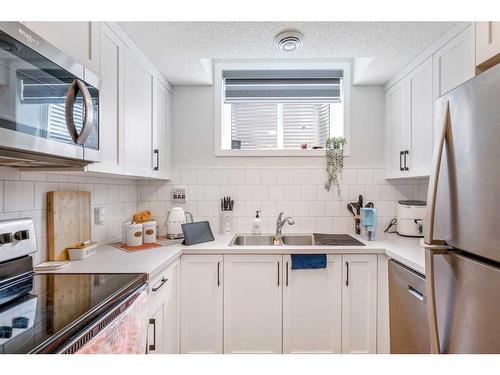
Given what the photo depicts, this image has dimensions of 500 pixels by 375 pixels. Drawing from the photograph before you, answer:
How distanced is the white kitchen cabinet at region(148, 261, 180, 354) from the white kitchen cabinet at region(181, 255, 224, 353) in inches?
2.4

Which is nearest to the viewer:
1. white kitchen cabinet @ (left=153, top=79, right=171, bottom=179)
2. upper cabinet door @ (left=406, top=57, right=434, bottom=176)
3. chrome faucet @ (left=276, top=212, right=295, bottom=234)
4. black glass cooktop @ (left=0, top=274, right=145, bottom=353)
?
black glass cooktop @ (left=0, top=274, right=145, bottom=353)

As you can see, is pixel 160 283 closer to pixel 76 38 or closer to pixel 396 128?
pixel 76 38

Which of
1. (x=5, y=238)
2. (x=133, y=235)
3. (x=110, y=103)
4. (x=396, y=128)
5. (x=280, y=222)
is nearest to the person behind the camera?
(x=5, y=238)

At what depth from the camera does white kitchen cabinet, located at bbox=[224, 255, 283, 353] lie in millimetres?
1847

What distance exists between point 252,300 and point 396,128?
1794 millimetres

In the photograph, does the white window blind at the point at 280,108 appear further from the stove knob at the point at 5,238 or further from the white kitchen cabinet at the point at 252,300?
the stove knob at the point at 5,238

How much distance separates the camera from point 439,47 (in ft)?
5.28

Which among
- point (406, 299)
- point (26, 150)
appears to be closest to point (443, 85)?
point (406, 299)

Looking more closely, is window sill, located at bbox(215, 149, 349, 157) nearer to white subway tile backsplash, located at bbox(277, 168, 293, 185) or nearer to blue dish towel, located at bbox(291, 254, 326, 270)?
white subway tile backsplash, located at bbox(277, 168, 293, 185)

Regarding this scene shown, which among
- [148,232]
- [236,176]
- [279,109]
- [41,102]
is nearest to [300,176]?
[236,176]

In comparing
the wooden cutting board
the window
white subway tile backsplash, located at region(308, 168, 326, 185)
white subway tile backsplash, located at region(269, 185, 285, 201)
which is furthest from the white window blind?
the wooden cutting board

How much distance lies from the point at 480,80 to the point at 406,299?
47.3 inches

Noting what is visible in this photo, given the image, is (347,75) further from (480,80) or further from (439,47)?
(480,80)

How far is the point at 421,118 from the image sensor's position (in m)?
1.82
